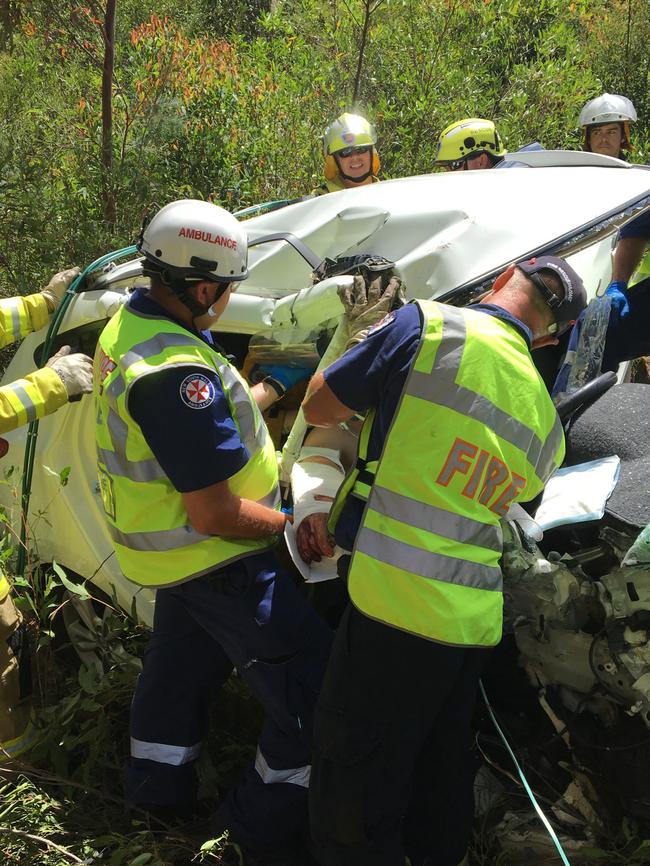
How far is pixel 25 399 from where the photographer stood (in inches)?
107

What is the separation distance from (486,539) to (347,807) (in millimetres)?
724

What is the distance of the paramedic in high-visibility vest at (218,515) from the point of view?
6.70ft

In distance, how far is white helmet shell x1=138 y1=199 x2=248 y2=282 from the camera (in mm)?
2150

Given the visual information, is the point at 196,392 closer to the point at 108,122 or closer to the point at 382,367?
the point at 382,367

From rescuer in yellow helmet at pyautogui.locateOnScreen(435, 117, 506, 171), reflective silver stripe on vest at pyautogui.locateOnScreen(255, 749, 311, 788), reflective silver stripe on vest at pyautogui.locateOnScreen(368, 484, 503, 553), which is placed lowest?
reflective silver stripe on vest at pyautogui.locateOnScreen(255, 749, 311, 788)

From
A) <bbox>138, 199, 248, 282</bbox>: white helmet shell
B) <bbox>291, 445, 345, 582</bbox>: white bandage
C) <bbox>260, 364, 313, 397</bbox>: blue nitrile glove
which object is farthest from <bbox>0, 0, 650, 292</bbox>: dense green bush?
<bbox>291, 445, 345, 582</bbox>: white bandage

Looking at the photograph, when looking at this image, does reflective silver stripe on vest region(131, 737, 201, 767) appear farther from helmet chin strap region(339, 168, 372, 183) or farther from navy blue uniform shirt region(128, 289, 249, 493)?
helmet chin strap region(339, 168, 372, 183)

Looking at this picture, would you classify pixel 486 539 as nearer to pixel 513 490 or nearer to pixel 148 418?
pixel 513 490

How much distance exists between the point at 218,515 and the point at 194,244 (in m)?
0.73

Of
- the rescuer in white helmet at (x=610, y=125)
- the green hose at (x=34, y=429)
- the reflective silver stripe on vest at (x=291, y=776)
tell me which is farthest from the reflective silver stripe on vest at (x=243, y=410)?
the rescuer in white helmet at (x=610, y=125)

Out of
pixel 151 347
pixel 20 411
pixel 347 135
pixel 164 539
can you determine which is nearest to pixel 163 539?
pixel 164 539

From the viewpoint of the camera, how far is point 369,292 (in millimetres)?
2500

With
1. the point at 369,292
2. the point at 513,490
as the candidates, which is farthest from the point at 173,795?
the point at 369,292

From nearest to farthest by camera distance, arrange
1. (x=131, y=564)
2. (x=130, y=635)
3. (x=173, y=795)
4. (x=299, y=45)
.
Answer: (x=131, y=564) → (x=173, y=795) → (x=130, y=635) → (x=299, y=45)
